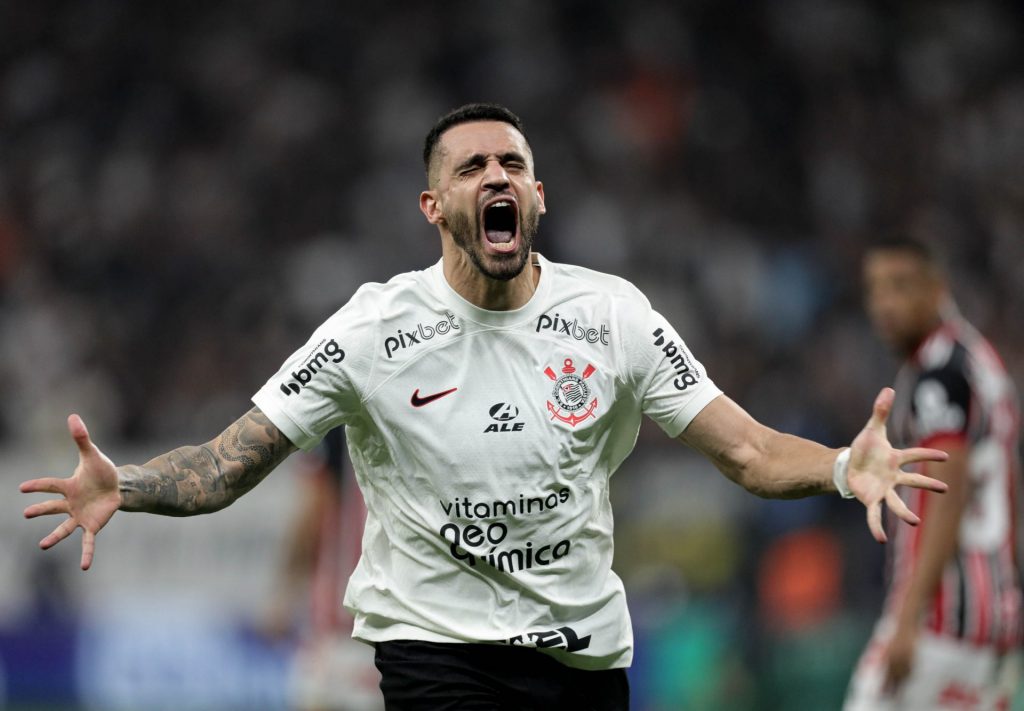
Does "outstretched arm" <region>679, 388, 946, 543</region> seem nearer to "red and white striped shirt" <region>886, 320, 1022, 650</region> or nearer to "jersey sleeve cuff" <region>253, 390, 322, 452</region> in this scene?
"jersey sleeve cuff" <region>253, 390, 322, 452</region>

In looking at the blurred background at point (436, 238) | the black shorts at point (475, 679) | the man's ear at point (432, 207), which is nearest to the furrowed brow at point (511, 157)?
the man's ear at point (432, 207)

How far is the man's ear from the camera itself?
460cm

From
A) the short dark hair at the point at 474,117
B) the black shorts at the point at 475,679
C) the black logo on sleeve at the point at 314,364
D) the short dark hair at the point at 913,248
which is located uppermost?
the short dark hair at the point at 913,248

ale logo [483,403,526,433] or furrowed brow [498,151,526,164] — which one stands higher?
furrowed brow [498,151,526,164]

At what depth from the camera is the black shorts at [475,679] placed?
4188 millimetres

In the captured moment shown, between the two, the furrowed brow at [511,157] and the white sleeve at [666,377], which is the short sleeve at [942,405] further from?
the furrowed brow at [511,157]

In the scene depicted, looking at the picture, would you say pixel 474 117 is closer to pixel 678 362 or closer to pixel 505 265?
pixel 505 265

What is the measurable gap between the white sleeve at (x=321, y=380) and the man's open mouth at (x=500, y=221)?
0.43 m

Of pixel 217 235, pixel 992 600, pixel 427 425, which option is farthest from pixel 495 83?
pixel 427 425

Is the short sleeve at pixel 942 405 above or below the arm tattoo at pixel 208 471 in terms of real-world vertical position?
above

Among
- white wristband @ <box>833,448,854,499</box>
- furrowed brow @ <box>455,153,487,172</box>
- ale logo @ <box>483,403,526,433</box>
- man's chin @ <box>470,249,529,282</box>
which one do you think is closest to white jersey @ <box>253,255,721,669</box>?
ale logo @ <box>483,403,526,433</box>

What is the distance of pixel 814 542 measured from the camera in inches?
372

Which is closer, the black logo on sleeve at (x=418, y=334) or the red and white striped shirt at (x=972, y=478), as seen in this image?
the black logo on sleeve at (x=418, y=334)

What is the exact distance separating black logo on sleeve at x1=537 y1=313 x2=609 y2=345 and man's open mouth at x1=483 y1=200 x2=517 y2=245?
0.88 feet
